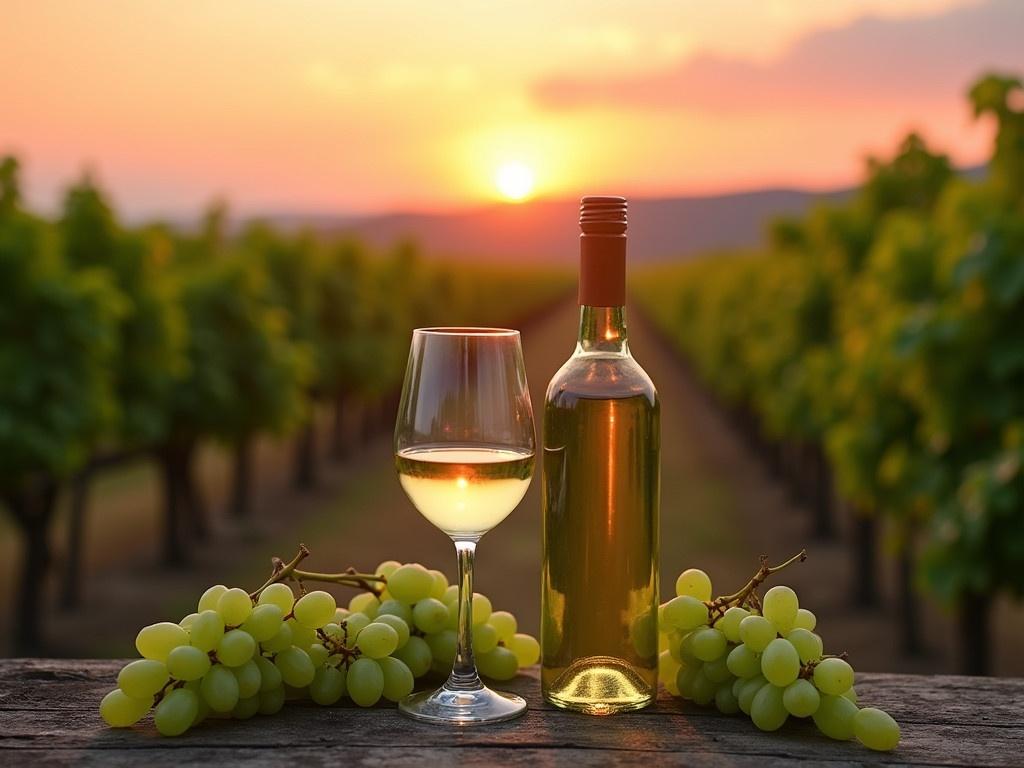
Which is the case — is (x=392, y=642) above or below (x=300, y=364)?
below

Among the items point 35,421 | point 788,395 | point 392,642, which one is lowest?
point 392,642

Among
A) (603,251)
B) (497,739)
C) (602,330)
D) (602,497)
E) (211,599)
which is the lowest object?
(497,739)

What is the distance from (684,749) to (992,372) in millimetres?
6498

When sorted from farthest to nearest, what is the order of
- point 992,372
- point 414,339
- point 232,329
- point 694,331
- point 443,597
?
point 694,331 → point 232,329 → point 992,372 → point 443,597 → point 414,339

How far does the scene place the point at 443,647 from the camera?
2.28 meters

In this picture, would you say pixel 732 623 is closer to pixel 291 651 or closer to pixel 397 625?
pixel 397 625

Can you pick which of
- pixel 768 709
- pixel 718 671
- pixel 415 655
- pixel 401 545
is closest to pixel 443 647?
pixel 415 655

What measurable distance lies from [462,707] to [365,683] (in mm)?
179

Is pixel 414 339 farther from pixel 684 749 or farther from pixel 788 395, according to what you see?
pixel 788 395

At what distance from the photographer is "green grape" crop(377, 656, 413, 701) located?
6.93 feet

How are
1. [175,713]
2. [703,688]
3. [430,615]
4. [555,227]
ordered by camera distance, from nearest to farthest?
[175,713] → [703,688] → [430,615] → [555,227]

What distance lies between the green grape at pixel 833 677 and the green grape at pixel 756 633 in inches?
4.4

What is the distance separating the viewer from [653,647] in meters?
2.11

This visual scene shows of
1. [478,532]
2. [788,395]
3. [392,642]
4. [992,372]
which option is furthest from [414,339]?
[788,395]
